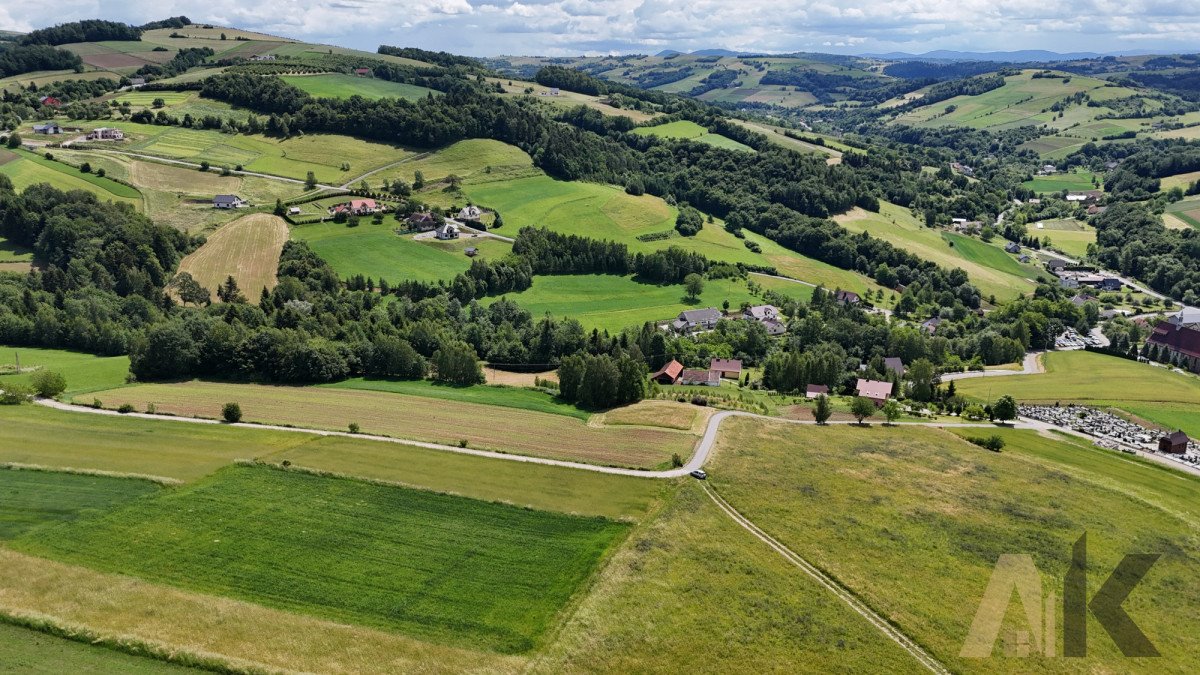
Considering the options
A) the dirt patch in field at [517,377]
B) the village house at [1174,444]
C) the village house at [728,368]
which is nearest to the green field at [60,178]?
the dirt patch in field at [517,377]

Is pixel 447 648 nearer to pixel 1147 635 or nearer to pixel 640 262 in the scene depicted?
pixel 1147 635

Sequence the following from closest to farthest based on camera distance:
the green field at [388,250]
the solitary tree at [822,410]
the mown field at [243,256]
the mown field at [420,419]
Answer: the mown field at [420,419]
the solitary tree at [822,410]
the mown field at [243,256]
the green field at [388,250]

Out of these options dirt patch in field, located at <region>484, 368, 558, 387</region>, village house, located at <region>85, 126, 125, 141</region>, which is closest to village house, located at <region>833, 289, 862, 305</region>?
dirt patch in field, located at <region>484, 368, 558, 387</region>

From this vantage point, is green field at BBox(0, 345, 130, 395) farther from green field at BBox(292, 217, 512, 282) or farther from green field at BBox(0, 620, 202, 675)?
green field at BBox(0, 620, 202, 675)

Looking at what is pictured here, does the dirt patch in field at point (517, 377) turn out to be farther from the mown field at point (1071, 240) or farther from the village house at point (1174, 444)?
the mown field at point (1071, 240)

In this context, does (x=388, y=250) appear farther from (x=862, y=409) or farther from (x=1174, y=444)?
(x=1174, y=444)

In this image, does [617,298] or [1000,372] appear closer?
[1000,372]

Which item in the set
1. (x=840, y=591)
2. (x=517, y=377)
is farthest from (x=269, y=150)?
(x=840, y=591)

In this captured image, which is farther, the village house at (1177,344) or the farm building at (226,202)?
the farm building at (226,202)
